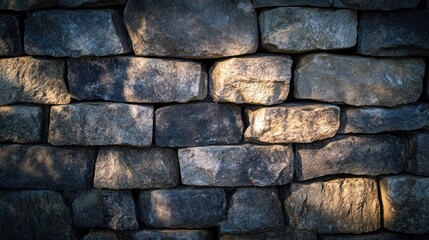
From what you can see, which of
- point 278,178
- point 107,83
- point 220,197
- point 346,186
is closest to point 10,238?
point 107,83

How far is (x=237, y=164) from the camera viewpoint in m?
2.32

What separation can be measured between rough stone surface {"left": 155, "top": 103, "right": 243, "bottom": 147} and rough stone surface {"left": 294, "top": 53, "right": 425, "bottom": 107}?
492 millimetres

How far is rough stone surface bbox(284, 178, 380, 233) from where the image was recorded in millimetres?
2389

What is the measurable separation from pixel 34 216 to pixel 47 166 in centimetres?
35

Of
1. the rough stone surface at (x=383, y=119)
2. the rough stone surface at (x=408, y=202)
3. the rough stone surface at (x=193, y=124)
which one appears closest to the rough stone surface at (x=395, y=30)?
the rough stone surface at (x=383, y=119)

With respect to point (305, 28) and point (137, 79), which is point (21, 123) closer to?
point (137, 79)

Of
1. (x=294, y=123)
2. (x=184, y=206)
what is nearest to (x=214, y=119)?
(x=294, y=123)

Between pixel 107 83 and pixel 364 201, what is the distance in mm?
1798

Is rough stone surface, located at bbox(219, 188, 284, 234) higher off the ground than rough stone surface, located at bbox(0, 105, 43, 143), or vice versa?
rough stone surface, located at bbox(0, 105, 43, 143)

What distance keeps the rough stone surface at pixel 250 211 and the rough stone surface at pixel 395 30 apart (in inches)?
44.3

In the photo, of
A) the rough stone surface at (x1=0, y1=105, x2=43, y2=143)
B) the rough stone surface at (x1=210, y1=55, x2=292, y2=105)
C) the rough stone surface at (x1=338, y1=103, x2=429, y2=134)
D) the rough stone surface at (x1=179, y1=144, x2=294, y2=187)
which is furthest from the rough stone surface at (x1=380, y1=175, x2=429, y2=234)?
the rough stone surface at (x1=0, y1=105, x2=43, y2=143)

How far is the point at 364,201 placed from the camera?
2.41 metres

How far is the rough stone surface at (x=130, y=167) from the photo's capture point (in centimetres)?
234

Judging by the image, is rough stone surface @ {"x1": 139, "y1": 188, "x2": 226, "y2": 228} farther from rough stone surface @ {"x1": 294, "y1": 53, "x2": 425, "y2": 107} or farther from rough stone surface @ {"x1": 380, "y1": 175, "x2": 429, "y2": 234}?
rough stone surface @ {"x1": 380, "y1": 175, "x2": 429, "y2": 234}
